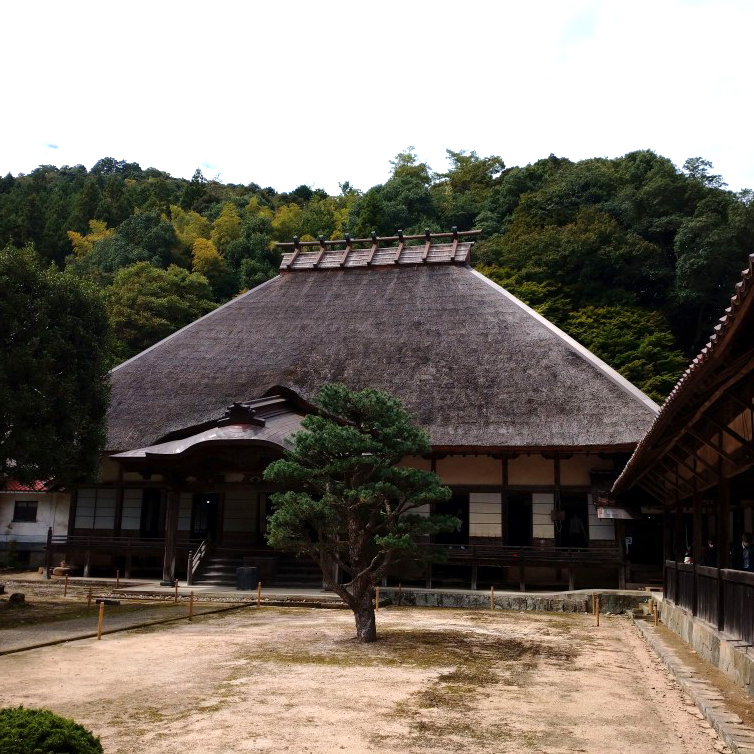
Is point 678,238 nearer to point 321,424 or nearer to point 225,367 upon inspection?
point 225,367

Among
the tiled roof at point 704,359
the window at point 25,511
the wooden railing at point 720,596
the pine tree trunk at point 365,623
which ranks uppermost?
the tiled roof at point 704,359

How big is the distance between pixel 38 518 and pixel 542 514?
17.0 meters

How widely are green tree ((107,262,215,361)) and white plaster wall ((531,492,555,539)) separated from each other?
1072 inches

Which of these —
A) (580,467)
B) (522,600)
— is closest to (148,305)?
(580,467)

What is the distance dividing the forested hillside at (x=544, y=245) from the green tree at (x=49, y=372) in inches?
648

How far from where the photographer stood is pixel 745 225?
40500mm

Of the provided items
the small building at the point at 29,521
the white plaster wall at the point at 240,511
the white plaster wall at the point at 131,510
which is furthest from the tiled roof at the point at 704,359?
the small building at the point at 29,521

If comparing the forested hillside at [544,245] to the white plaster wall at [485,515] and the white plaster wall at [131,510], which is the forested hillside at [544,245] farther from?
the white plaster wall at [485,515]

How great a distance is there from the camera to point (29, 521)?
2697cm

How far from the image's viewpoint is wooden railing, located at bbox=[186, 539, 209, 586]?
21281 mm

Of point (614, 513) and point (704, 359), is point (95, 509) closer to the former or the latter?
point (614, 513)

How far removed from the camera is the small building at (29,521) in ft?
86.3

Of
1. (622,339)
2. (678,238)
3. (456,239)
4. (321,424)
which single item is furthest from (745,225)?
(321,424)

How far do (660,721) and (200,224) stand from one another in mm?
59325
